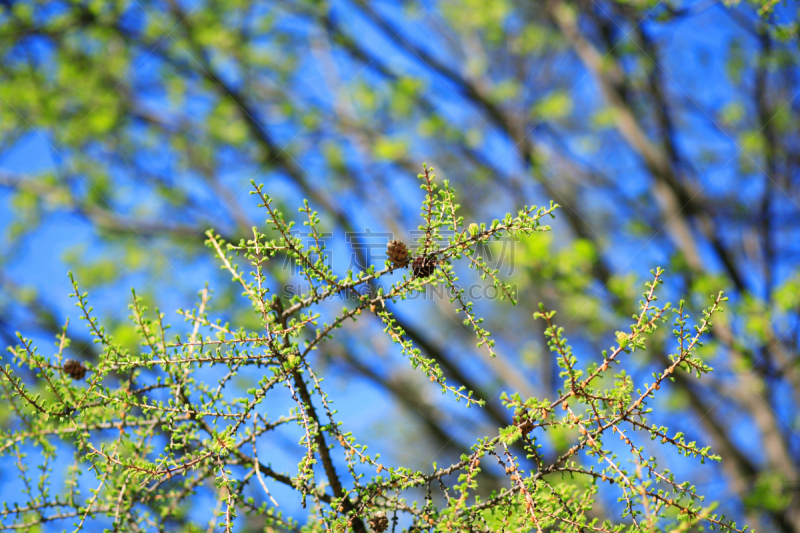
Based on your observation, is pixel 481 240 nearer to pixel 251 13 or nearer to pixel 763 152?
pixel 763 152

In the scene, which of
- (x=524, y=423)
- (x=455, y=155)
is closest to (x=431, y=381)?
(x=524, y=423)

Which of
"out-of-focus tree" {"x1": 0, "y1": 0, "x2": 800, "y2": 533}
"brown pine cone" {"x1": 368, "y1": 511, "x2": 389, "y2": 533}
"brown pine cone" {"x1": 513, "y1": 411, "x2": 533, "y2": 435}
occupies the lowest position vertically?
"brown pine cone" {"x1": 368, "y1": 511, "x2": 389, "y2": 533}

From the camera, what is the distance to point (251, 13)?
5594mm

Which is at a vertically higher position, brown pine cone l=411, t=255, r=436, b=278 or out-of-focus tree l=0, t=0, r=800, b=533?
out-of-focus tree l=0, t=0, r=800, b=533

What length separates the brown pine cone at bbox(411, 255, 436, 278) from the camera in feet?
3.84

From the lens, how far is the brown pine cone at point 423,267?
1170 mm

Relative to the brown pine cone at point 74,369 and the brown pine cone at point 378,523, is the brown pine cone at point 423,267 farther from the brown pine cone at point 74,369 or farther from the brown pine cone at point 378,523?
the brown pine cone at point 74,369

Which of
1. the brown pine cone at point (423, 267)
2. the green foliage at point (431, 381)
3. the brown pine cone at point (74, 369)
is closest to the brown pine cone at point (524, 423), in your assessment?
the green foliage at point (431, 381)

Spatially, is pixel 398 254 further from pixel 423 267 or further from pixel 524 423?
pixel 524 423

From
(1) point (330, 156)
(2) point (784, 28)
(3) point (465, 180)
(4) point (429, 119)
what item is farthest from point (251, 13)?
(2) point (784, 28)

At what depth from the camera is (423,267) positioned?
1170 millimetres

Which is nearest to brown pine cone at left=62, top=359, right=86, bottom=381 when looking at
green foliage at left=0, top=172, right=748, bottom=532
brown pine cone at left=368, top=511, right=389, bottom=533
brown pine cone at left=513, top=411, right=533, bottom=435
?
green foliage at left=0, top=172, right=748, bottom=532

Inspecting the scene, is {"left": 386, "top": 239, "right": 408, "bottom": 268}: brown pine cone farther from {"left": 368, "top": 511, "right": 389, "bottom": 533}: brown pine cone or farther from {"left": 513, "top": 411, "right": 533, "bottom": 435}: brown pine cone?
{"left": 368, "top": 511, "right": 389, "bottom": 533}: brown pine cone

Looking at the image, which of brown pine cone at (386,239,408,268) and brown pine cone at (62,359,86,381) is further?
brown pine cone at (62,359,86,381)
